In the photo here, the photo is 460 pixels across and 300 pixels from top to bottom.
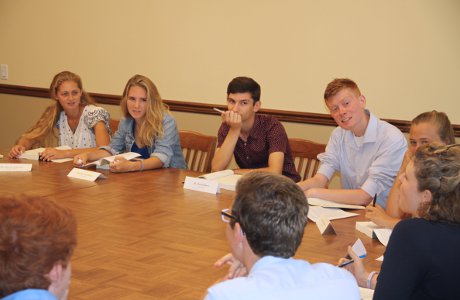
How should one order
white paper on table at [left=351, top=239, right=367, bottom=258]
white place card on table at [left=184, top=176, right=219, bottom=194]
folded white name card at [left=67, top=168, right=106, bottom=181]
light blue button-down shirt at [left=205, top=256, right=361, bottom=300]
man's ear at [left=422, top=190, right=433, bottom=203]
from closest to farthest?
light blue button-down shirt at [left=205, top=256, right=361, bottom=300]
man's ear at [left=422, top=190, right=433, bottom=203]
white paper on table at [left=351, top=239, right=367, bottom=258]
white place card on table at [left=184, top=176, right=219, bottom=194]
folded white name card at [left=67, top=168, right=106, bottom=181]

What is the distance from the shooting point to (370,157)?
3557 mm

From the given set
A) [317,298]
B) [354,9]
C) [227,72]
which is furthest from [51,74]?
[317,298]

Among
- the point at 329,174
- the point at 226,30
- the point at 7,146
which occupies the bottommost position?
the point at 7,146

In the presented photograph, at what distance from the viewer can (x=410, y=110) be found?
4816 millimetres

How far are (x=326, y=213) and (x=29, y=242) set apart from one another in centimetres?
187

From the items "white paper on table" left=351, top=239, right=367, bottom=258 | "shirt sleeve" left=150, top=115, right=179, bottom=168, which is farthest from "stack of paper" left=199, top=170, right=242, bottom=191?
"white paper on table" left=351, top=239, right=367, bottom=258

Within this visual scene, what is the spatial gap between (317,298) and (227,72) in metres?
4.14

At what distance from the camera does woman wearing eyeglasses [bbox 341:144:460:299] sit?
175 cm

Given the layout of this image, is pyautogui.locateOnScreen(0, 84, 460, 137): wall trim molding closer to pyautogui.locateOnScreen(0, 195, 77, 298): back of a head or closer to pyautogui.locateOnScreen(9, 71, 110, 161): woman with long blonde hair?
pyautogui.locateOnScreen(9, 71, 110, 161): woman with long blonde hair

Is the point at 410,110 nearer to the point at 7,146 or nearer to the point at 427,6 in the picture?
the point at 427,6

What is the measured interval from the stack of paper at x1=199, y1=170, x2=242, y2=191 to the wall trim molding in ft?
5.34

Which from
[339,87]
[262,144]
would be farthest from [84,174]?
[339,87]

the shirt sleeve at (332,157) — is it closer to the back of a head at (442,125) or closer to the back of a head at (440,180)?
the back of a head at (442,125)

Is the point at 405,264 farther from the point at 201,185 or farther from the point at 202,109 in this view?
the point at 202,109
